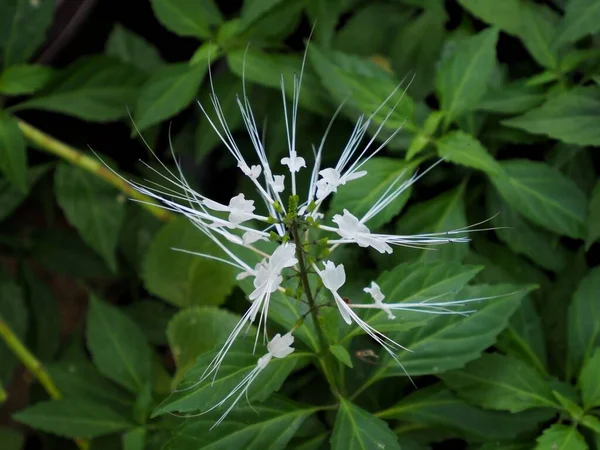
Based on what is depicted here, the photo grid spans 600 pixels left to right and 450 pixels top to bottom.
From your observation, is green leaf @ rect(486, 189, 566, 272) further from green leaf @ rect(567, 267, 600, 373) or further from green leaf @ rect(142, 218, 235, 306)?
green leaf @ rect(142, 218, 235, 306)

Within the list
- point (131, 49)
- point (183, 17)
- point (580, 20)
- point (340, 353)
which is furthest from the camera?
point (131, 49)

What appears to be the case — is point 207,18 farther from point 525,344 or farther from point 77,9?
point 525,344

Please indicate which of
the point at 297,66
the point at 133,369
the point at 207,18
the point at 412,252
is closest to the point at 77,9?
the point at 207,18

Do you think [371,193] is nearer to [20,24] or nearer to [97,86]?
[97,86]

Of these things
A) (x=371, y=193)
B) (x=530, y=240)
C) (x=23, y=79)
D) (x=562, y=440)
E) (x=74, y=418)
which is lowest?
(x=74, y=418)

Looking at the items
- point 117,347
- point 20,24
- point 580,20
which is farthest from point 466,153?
point 20,24

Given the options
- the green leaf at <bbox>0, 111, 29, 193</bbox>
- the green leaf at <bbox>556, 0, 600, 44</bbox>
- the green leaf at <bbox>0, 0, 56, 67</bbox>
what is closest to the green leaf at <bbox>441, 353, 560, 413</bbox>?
the green leaf at <bbox>556, 0, 600, 44</bbox>
